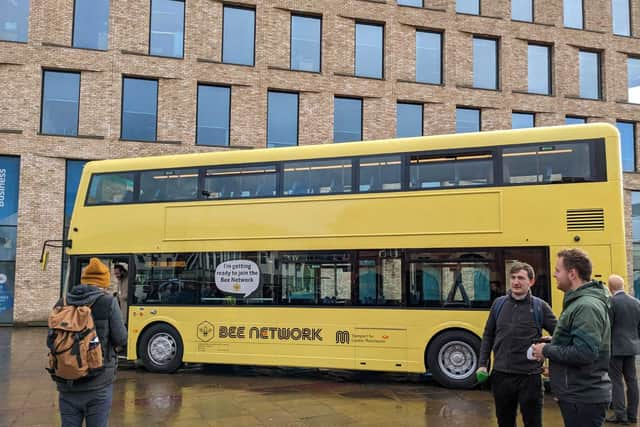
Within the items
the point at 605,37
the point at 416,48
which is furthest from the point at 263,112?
the point at 605,37

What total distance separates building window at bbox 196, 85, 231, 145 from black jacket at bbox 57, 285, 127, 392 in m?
19.3

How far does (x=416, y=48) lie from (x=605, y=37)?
9.69m

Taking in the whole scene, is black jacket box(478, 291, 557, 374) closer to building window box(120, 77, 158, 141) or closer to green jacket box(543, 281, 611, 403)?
green jacket box(543, 281, 611, 403)

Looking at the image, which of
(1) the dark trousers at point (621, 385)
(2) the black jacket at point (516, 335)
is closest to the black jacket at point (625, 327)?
(1) the dark trousers at point (621, 385)

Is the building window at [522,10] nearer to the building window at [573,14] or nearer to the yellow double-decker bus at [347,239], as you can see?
the building window at [573,14]

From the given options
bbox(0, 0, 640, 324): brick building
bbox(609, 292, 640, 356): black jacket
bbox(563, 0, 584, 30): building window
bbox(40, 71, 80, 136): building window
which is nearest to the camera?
bbox(609, 292, 640, 356): black jacket

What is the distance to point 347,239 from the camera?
10422 mm

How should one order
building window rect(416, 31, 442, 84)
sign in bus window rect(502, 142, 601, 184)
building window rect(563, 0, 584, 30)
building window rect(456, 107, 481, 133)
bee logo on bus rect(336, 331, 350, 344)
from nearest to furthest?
sign in bus window rect(502, 142, 601, 184)
bee logo on bus rect(336, 331, 350, 344)
building window rect(416, 31, 442, 84)
building window rect(456, 107, 481, 133)
building window rect(563, 0, 584, 30)

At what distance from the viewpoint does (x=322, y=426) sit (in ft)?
24.1

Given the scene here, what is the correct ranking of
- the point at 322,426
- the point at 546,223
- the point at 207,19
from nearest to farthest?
the point at 322,426
the point at 546,223
the point at 207,19

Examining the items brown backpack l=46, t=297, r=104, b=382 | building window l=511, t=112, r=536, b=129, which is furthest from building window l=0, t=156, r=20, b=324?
building window l=511, t=112, r=536, b=129

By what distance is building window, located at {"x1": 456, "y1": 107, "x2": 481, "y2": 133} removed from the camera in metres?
25.9

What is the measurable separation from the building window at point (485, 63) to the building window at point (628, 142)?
6.78 m

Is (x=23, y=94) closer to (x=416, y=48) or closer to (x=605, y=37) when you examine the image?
(x=416, y=48)
